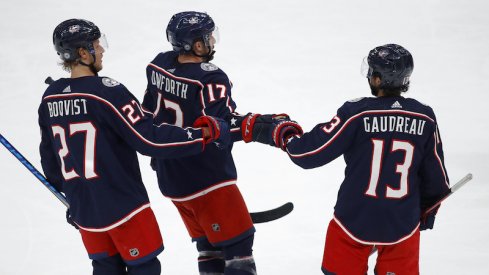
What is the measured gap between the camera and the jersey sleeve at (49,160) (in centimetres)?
340

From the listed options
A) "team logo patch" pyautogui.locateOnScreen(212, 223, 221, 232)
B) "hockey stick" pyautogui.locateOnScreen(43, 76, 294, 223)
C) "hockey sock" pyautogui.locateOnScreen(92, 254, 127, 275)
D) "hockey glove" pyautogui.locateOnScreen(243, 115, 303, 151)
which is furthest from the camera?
"hockey stick" pyautogui.locateOnScreen(43, 76, 294, 223)

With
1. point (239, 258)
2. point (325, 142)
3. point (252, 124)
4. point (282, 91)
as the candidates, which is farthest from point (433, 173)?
A: point (282, 91)

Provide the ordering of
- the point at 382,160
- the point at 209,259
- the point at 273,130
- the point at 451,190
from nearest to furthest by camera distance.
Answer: the point at 382,160, the point at 451,190, the point at 273,130, the point at 209,259

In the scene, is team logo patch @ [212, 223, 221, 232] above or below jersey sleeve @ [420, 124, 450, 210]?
below

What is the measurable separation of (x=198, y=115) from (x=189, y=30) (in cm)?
40

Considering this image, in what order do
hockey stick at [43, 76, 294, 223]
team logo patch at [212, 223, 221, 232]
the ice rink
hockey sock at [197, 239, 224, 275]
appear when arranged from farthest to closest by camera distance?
the ice rink
hockey stick at [43, 76, 294, 223]
hockey sock at [197, 239, 224, 275]
team logo patch at [212, 223, 221, 232]

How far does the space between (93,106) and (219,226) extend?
0.93m

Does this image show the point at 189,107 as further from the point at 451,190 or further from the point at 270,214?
the point at 451,190

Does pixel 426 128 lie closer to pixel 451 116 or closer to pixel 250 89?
pixel 451 116

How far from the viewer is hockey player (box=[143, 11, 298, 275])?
3557 mm

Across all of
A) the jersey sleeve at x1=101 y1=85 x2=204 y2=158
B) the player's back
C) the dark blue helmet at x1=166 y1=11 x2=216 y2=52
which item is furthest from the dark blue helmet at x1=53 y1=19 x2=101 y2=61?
the dark blue helmet at x1=166 y1=11 x2=216 y2=52

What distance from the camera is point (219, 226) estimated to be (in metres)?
3.71

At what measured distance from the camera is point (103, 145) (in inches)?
127

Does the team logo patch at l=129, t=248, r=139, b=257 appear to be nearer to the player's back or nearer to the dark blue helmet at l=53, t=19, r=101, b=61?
the player's back
